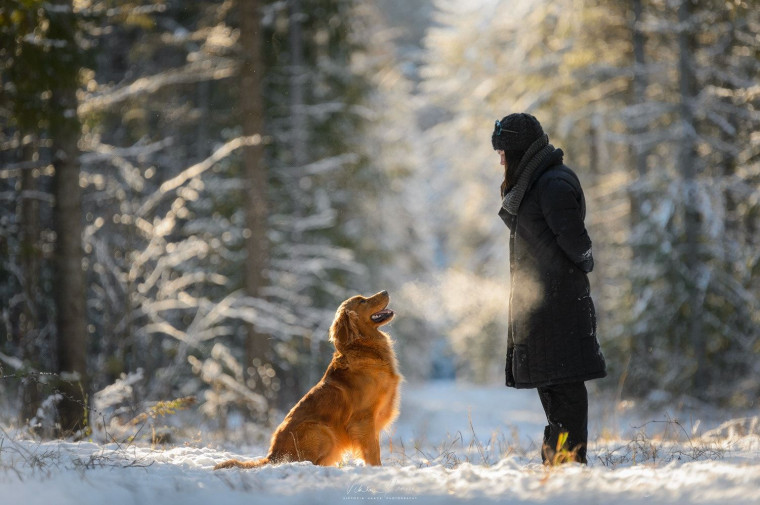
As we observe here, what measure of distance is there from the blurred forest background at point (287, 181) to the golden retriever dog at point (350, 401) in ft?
11.2

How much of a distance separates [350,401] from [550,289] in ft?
5.28

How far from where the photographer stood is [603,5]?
15281 millimetres

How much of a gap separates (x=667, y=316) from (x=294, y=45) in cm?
929

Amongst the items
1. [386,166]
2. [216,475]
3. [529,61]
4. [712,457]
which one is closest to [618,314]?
[529,61]

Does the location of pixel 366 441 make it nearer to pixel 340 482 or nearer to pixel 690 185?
pixel 340 482

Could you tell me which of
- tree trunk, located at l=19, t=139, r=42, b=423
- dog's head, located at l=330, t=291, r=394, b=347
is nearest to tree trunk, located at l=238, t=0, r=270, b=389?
tree trunk, located at l=19, t=139, r=42, b=423

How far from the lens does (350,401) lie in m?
5.12

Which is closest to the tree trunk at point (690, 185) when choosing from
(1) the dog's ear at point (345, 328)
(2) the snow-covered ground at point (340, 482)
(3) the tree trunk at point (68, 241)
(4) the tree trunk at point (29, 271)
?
(2) the snow-covered ground at point (340, 482)

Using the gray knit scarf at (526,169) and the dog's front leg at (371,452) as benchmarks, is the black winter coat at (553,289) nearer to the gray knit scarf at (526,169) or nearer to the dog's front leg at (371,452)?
the gray knit scarf at (526,169)

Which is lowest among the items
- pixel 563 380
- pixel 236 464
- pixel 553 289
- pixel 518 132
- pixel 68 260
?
pixel 236 464

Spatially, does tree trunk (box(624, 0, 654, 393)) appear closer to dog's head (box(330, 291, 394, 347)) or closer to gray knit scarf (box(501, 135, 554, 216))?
dog's head (box(330, 291, 394, 347))

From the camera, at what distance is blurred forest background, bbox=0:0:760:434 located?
29.6ft

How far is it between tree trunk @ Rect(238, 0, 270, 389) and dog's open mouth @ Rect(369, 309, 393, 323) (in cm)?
687

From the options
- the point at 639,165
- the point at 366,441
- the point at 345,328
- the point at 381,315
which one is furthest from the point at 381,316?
the point at 639,165
